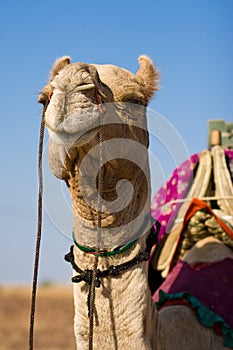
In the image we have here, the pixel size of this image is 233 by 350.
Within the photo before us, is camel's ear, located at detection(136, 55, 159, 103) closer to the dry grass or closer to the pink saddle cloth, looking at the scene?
the pink saddle cloth

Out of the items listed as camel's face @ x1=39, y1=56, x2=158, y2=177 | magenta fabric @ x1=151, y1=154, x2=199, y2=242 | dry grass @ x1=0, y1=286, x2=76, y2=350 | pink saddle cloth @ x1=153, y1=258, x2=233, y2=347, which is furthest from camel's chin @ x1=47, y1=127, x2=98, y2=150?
dry grass @ x1=0, y1=286, x2=76, y2=350

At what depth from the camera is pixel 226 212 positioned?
4.00 meters

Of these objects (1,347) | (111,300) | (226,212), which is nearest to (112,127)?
(111,300)

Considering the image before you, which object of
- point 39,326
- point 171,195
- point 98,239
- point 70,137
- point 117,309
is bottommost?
point 117,309

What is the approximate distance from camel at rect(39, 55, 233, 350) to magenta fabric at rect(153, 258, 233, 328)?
658 mm

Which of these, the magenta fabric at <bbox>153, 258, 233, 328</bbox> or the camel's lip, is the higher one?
the camel's lip

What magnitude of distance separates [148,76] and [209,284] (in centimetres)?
116

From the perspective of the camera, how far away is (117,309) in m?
2.48

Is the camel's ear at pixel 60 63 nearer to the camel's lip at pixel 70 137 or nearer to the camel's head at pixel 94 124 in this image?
the camel's head at pixel 94 124

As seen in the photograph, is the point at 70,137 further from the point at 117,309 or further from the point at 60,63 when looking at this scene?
the point at 117,309

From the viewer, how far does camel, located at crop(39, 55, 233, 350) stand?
2355 millimetres

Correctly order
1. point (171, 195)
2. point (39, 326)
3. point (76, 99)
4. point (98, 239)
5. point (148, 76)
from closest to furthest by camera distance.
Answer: point (76, 99) < point (98, 239) < point (148, 76) < point (171, 195) < point (39, 326)

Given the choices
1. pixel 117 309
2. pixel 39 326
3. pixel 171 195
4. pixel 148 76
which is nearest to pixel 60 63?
pixel 148 76

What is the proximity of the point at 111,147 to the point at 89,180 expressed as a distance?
13 centimetres
